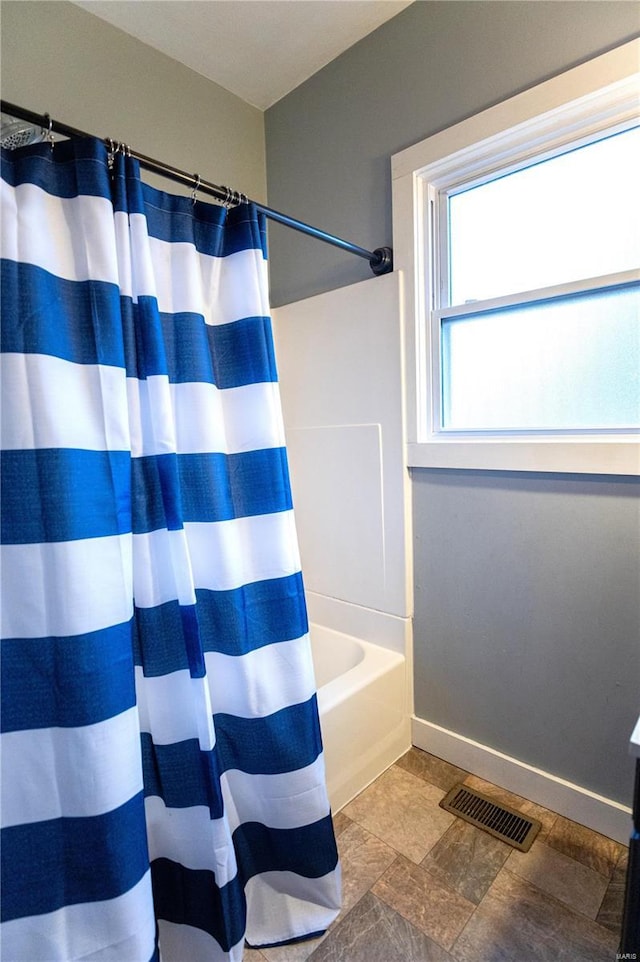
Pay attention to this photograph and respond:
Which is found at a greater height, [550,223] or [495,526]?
[550,223]

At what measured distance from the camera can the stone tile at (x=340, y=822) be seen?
1.43m

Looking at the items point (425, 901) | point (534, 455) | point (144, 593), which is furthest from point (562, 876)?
point (144, 593)

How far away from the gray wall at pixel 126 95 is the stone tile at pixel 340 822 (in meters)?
2.28

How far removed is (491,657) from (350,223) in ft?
5.44

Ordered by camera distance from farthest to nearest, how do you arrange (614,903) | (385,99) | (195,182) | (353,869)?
(385,99) → (353,869) → (614,903) → (195,182)

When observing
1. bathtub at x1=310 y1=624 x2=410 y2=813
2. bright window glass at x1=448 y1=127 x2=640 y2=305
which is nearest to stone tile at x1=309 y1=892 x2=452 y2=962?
bathtub at x1=310 y1=624 x2=410 y2=813

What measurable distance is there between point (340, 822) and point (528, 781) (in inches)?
24.2

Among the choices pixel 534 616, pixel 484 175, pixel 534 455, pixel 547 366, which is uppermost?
pixel 484 175

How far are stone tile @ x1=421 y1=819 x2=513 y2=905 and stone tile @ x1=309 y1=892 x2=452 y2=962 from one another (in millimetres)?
163

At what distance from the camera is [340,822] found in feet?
4.79

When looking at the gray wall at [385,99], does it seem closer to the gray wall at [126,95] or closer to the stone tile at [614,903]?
the gray wall at [126,95]

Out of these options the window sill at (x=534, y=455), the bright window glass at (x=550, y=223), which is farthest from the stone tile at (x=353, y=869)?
the bright window glass at (x=550, y=223)

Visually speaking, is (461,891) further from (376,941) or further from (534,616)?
(534,616)

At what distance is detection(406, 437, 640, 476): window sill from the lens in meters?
1.25
